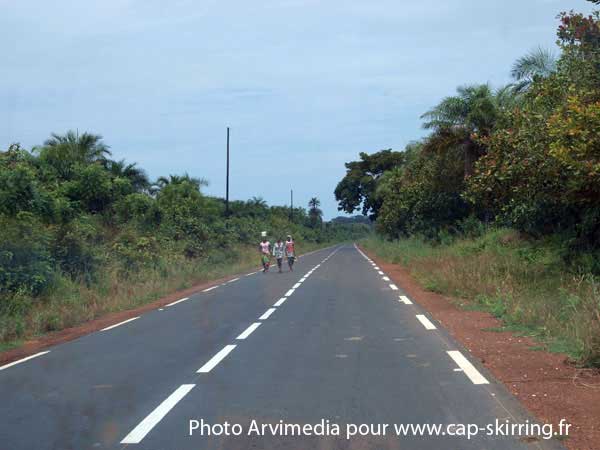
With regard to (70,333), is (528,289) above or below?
above

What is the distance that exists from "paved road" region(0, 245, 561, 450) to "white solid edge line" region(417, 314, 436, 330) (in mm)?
19

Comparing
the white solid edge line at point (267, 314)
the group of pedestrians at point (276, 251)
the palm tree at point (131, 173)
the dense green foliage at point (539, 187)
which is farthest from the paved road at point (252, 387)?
the palm tree at point (131, 173)

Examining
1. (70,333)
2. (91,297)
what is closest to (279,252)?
(91,297)

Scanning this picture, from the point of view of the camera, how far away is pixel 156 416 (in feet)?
20.6

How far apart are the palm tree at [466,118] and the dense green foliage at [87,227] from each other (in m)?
12.3

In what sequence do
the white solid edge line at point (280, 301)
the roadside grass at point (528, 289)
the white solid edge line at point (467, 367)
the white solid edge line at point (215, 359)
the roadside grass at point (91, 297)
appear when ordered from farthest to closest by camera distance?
the white solid edge line at point (280, 301) < the roadside grass at point (91, 297) < the roadside grass at point (528, 289) < the white solid edge line at point (215, 359) < the white solid edge line at point (467, 367)

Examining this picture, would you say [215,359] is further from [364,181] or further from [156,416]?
[364,181]

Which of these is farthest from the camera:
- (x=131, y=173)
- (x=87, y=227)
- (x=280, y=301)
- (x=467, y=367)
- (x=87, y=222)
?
(x=131, y=173)

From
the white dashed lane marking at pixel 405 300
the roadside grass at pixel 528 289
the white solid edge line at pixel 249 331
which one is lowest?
the white solid edge line at pixel 249 331

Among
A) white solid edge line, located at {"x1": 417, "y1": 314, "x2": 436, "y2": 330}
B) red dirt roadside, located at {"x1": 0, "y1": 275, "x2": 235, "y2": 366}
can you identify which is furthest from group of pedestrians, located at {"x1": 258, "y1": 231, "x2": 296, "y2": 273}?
white solid edge line, located at {"x1": 417, "y1": 314, "x2": 436, "y2": 330}

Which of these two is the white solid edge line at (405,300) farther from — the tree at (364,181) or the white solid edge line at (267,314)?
the tree at (364,181)

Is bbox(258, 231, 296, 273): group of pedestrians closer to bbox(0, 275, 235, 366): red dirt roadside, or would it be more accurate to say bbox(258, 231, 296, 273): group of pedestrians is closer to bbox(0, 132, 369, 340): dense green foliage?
bbox(0, 132, 369, 340): dense green foliage

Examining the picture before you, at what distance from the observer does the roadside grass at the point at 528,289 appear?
9164 millimetres

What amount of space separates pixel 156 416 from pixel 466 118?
82.4 ft
